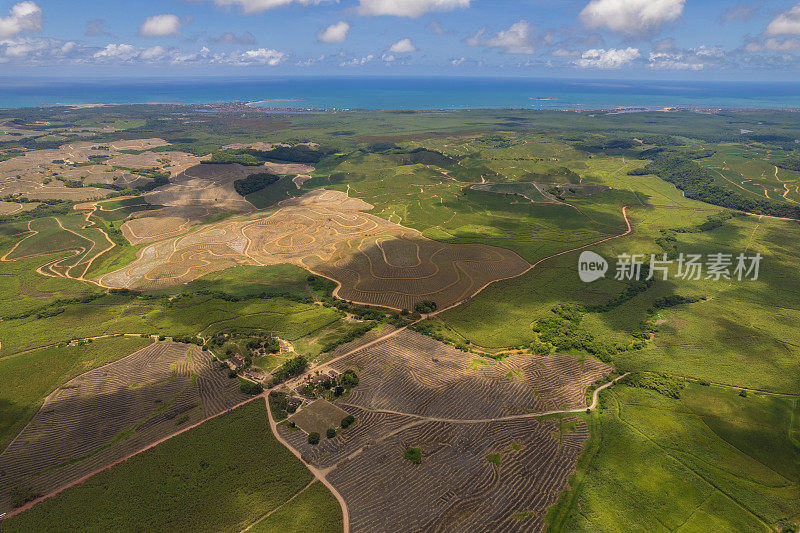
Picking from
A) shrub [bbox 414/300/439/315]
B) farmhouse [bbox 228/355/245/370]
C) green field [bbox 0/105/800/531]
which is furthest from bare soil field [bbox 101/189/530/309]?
farmhouse [bbox 228/355/245/370]

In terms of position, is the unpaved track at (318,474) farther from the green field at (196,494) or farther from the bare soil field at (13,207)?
the bare soil field at (13,207)

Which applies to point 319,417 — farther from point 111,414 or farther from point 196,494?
point 111,414

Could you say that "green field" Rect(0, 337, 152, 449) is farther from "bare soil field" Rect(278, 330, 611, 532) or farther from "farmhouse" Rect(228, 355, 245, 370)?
"bare soil field" Rect(278, 330, 611, 532)

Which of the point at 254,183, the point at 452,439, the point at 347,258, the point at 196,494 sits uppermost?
the point at 254,183

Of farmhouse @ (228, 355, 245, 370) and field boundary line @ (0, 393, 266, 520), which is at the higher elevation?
farmhouse @ (228, 355, 245, 370)

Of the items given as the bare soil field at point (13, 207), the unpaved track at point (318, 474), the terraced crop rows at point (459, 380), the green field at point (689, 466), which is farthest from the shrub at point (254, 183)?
the green field at point (689, 466)

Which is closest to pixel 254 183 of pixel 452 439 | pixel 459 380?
pixel 459 380

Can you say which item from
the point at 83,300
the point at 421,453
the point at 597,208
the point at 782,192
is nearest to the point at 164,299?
the point at 83,300
